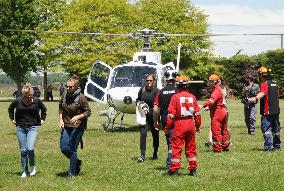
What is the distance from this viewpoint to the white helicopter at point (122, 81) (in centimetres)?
2272

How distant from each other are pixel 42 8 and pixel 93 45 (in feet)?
39.3

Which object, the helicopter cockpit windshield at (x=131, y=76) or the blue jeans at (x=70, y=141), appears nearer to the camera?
the blue jeans at (x=70, y=141)

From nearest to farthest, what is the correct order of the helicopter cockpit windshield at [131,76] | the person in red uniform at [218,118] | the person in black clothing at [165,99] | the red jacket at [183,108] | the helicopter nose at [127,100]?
the red jacket at [183,108] < the person in black clothing at [165,99] < the person in red uniform at [218,118] < the helicopter nose at [127,100] < the helicopter cockpit windshield at [131,76]

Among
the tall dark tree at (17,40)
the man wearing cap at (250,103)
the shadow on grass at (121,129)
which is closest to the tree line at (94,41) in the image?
the tall dark tree at (17,40)

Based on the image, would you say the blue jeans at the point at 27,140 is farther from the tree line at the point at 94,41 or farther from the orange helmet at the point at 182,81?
the tree line at the point at 94,41

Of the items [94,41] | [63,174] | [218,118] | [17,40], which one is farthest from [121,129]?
[17,40]

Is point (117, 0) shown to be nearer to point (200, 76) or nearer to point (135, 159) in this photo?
point (200, 76)

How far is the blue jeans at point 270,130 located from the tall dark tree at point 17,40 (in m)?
54.4

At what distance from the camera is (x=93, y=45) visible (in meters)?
67.4

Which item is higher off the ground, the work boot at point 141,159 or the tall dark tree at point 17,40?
the tall dark tree at point 17,40

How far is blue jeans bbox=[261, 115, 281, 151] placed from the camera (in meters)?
15.8

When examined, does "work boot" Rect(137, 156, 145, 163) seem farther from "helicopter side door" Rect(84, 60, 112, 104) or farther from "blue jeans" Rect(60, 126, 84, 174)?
"helicopter side door" Rect(84, 60, 112, 104)

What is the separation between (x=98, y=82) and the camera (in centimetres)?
2405

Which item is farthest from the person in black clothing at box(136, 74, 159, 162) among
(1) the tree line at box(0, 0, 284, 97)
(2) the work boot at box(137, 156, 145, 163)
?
(1) the tree line at box(0, 0, 284, 97)
